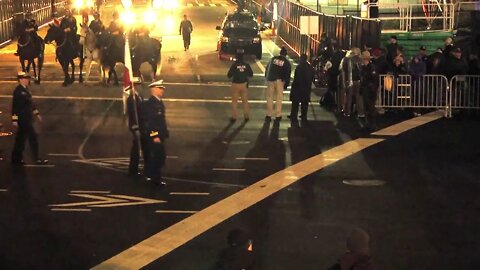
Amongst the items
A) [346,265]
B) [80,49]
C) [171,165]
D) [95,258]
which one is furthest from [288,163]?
[80,49]

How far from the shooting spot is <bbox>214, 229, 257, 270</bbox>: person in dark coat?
7105mm

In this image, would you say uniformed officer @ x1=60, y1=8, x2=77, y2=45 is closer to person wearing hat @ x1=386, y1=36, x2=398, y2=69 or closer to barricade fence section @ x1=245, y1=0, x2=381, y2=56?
barricade fence section @ x1=245, y1=0, x2=381, y2=56

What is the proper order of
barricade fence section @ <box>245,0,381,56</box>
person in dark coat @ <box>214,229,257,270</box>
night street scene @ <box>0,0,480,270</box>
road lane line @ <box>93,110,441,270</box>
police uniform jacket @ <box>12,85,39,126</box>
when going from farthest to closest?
barricade fence section @ <box>245,0,381,56</box> < police uniform jacket @ <box>12,85,39,126</box> < night street scene @ <box>0,0,480,270</box> < road lane line @ <box>93,110,441,270</box> < person in dark coat @ <box>214,229,257,270</box>

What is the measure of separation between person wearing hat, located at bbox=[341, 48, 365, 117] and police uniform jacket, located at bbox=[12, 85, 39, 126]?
7.94 m

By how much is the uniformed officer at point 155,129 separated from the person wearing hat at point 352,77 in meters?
7.25

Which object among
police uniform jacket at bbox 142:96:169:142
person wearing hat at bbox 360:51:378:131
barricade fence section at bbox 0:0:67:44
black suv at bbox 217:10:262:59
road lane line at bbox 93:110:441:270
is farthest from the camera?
barricade fence section at bbox 0:0:67:44

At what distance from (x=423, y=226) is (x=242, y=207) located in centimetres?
261

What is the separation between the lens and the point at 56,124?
63.1 feet

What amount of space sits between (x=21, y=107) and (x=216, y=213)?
4.75m

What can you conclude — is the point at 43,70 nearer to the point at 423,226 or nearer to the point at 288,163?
the point at 288,163

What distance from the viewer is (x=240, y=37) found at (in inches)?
1324

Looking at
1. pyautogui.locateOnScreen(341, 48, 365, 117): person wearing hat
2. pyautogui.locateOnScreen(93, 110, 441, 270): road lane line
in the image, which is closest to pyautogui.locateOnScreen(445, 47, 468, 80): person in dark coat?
pyautogui.locateOnScreen(341, 48, 365, 117): person wearing hat

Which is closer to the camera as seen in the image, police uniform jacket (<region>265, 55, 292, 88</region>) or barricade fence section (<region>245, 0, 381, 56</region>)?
police uniform jacket (<region>265, 55, 292, 88</region>)

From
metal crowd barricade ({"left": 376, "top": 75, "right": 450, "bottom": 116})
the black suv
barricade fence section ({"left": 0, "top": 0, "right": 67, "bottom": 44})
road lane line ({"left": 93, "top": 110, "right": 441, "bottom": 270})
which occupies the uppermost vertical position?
barricade fence section ({"left": 0, "top": 0, "right": 67, "bottom": 44})
